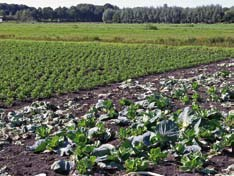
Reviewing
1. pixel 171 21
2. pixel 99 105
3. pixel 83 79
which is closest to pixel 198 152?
pixel 99 105

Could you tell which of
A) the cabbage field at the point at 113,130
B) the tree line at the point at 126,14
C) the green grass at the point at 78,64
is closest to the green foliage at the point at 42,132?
the cabbage field at the point at 113,130

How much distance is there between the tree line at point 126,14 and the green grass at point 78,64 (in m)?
81.3

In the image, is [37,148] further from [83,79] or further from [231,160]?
[83,79]

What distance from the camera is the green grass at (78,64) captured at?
56.4 feet

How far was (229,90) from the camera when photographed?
11.6 m

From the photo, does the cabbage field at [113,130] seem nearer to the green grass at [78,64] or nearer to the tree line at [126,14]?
the green grass at [78,64]

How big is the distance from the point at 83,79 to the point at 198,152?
1334cm

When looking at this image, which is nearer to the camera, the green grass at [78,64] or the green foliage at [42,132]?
the green foliage at [42,132]

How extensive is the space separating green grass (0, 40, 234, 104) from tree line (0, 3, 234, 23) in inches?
3201

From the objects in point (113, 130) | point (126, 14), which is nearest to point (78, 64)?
point (113, 130)

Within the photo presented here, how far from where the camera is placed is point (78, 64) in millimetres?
25438

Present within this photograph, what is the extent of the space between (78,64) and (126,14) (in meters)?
109

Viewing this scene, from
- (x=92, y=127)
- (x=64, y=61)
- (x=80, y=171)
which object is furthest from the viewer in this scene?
(x=64, y=61)

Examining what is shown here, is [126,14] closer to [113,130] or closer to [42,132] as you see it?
[113,130]
